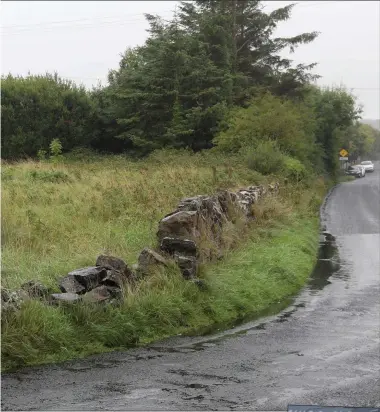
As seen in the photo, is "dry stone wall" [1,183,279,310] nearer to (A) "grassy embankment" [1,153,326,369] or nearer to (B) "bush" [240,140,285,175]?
(A) "grassy embankment" [1,153,326,369]

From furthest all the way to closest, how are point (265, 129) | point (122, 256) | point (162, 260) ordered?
point (265, 129) → point (122, 256) → point (162, 260)

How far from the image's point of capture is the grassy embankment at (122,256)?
7.57m

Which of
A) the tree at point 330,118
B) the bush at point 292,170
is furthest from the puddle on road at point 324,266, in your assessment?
the tree at point 330,118

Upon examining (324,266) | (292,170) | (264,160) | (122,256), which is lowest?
(324,266)

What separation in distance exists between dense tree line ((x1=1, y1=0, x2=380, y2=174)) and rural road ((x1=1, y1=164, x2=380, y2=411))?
25226mm

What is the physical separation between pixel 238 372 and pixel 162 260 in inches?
118

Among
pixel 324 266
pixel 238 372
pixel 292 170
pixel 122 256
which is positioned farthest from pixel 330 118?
pixel 238 372

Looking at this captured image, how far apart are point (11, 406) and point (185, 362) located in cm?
231

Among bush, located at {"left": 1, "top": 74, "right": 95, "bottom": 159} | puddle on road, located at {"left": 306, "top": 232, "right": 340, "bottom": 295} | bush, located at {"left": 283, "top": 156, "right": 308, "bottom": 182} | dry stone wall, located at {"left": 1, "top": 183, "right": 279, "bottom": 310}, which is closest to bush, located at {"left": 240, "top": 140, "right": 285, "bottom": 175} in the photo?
bush, located at {"left": 283, "top": 156, "right": 308, "bottom": 182}

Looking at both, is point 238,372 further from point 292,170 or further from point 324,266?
point 292,170

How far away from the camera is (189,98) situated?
39.6 meters

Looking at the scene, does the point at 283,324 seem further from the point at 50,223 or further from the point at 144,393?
the point at 50,223

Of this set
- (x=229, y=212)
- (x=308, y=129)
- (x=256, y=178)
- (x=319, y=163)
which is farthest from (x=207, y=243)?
(x=319, y=163)

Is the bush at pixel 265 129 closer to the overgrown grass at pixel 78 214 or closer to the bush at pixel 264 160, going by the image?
the bush at pixel 264 160
